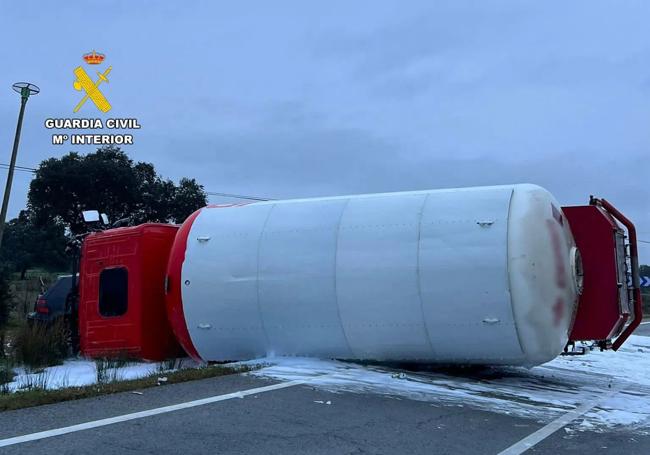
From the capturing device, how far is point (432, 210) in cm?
823

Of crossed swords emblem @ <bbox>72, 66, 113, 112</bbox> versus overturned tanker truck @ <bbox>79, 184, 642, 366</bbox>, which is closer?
overturned tanker truck @ <bbox>79, 184, 642, 366</bbox>

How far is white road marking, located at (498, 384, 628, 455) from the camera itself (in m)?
5.38

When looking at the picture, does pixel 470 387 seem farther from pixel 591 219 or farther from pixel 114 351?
pixel 114 351

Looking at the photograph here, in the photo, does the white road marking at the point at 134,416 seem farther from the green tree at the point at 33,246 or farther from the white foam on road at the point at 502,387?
the green tree at the point at 33,246

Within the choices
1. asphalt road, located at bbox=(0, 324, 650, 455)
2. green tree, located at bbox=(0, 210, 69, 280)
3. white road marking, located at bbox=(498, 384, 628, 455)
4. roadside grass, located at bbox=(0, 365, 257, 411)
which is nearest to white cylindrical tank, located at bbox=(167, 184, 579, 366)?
white road marking, located at bbox=(498, 384, 628, 455)

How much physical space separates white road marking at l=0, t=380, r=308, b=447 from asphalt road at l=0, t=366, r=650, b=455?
3.6 inches

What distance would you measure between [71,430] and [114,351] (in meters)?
5.24

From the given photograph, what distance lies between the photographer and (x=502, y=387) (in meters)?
8.11

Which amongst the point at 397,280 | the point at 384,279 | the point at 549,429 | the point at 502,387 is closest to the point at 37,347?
the point at 384,279

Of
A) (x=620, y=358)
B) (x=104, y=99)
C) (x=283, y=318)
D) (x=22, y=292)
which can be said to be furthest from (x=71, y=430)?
(x=22, y=292)

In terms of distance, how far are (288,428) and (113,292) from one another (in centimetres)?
589

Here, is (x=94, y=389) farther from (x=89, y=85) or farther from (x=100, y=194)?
(x=100, y=194)

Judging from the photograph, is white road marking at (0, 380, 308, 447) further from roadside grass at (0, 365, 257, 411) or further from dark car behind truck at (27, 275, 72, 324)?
dark car behind truck at (27, 275, 72, 324)

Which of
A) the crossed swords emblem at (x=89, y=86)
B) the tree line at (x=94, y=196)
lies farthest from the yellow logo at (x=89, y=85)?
the tree line at (x=94, y=196)
